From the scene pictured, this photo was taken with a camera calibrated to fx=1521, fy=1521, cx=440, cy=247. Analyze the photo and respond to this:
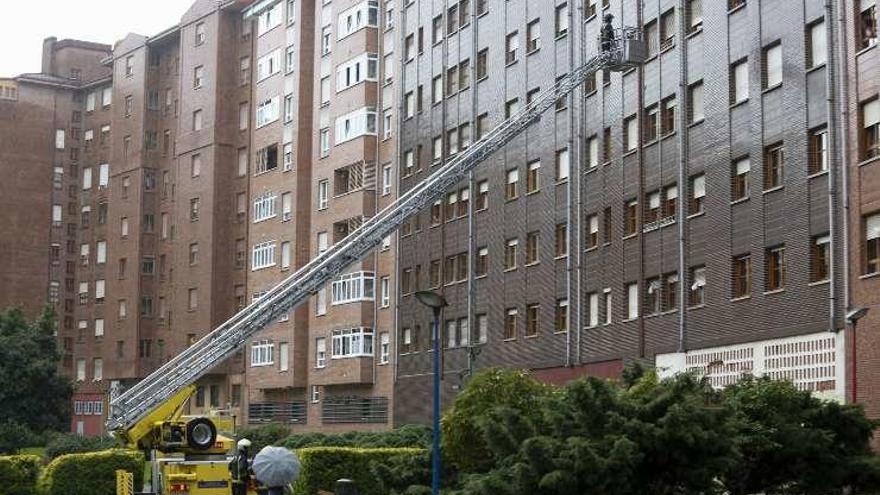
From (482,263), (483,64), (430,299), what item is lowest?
(430,299)

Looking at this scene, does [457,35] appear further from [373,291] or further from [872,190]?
[872,190]

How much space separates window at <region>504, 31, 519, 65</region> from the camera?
2302 inches

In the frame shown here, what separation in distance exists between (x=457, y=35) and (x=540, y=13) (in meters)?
7.79

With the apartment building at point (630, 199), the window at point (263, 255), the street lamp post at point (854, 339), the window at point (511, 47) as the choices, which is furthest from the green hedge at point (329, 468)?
the window at point (263, 255)

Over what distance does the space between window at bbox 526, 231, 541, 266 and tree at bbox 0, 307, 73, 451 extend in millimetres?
32923

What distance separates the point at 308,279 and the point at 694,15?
1471 cm

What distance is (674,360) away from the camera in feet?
152

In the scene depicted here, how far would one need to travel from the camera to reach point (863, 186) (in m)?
37.8

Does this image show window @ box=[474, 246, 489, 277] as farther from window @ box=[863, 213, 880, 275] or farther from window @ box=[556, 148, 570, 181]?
window @ box=[863, 213, 880, 275]

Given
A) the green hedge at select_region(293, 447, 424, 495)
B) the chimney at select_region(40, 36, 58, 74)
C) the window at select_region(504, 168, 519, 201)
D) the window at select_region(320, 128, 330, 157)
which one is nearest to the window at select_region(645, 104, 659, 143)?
the window at select_region(504, 168, 519, 201)

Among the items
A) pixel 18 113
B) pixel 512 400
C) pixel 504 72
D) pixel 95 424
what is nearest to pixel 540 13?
pixel 504 72

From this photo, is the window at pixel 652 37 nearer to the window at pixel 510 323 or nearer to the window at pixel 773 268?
the window at pixel 773 268

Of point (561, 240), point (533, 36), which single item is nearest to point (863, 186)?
point (561, 240)

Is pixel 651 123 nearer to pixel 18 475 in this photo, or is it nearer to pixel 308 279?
pixel 308 279
